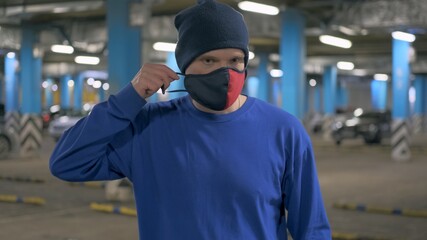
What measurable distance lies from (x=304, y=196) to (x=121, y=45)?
30.5 ft

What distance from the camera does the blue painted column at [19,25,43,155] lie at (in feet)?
64.8

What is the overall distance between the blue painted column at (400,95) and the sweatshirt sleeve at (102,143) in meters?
18.2

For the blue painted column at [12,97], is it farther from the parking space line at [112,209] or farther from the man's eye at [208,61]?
the man's eye at [208,61]

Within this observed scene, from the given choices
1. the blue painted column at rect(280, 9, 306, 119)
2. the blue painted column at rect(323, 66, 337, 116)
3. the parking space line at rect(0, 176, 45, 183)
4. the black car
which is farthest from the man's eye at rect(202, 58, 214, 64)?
the blue painted column at rect(323, 66, 337, 116)

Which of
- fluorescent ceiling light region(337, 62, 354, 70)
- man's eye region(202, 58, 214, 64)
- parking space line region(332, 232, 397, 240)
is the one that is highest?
fluorescent ceiling light region(337, 62, 354, 70)

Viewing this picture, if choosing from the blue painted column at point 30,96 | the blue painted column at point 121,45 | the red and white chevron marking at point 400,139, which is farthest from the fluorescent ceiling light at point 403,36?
the blue painted column at point 30,96

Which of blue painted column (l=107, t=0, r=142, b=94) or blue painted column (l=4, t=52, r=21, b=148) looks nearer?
blue painted column (l=107, t=0, r=142, b=94)

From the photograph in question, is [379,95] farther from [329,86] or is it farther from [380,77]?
[329,86]

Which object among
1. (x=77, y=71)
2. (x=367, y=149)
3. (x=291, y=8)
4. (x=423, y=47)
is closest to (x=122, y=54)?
(x=291, y=8)

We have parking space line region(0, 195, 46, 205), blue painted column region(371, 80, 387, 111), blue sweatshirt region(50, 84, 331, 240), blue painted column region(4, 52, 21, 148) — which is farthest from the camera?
blue painted column region(371, 80, 387, 111)

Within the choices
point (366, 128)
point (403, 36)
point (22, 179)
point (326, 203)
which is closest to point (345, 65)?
point (366, 128)

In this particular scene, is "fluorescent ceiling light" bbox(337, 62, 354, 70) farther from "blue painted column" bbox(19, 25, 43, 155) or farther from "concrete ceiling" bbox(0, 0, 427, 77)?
"blue painted column" bbox(19, 25, 43, 155)

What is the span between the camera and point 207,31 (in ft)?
6.96

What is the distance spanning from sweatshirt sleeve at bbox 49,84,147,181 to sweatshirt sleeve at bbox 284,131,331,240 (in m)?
0.51
